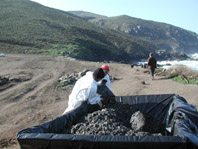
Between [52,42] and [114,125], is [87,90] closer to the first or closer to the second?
[114,125]

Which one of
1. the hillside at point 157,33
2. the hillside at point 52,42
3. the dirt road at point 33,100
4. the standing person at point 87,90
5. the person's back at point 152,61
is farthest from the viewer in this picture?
the hillside at point 157,33

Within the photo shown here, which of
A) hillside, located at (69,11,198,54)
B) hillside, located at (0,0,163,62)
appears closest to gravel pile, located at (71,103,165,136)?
hillside, located at (0,0,163,62)

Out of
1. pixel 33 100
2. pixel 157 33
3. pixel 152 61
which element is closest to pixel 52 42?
pixel 152 61

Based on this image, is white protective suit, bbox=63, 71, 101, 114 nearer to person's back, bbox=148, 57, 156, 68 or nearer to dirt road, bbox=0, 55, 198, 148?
dirt road, bbox=0, 55, 198, 148

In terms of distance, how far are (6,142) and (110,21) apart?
110711mm

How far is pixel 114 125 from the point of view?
3.54 m

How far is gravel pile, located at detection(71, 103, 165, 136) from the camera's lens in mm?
3361

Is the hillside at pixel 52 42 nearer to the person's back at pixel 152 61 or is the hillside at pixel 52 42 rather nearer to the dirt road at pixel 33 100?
the dirt road at pixel 33 100

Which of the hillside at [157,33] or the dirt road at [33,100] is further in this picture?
the hillside at [157,33]

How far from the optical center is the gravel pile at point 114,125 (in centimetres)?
336

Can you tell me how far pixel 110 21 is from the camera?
111 metres

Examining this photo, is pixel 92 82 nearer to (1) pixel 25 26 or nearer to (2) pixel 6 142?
(2) pixel 6 142

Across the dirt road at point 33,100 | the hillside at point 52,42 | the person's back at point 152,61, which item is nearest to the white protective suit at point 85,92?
the dirt road at point 33,100

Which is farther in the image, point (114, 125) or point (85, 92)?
point (85, 92)
